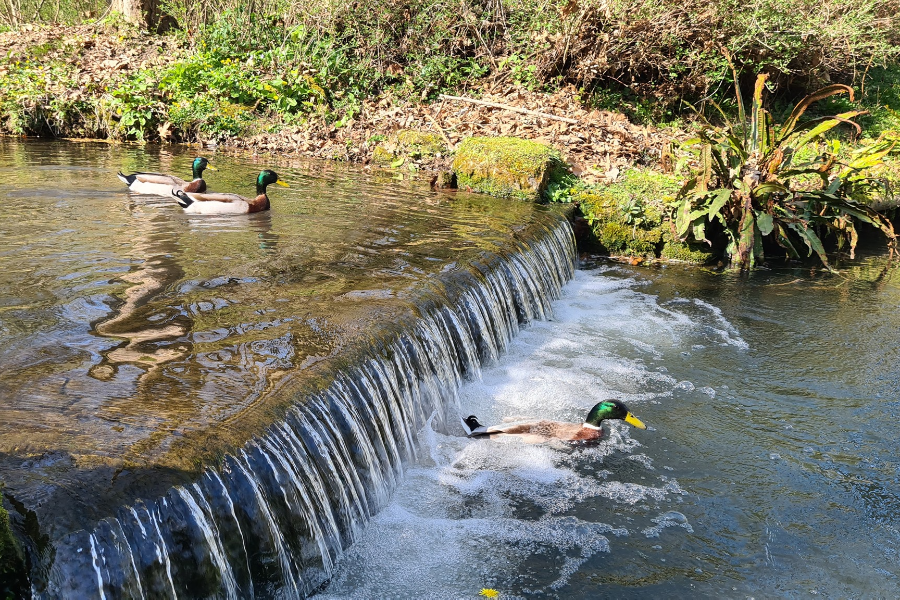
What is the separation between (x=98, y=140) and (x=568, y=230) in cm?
955

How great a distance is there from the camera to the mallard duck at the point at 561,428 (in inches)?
199

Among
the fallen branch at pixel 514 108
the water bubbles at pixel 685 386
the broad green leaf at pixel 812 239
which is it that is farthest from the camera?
the fallen branch at pixel 514 108

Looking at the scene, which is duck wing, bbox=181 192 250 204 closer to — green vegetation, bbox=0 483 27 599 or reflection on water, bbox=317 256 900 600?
reflection on water, bbox=317 256 900 600

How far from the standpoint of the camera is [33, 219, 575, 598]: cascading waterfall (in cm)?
269

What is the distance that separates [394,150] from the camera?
13.2m

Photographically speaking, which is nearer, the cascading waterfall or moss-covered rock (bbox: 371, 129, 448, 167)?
the cascading waterfall

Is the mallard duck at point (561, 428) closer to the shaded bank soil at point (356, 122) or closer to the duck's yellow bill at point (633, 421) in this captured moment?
the duck's yellow bill at point (633, 421)

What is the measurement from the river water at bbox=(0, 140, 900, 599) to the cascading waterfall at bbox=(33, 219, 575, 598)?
0.07 meters

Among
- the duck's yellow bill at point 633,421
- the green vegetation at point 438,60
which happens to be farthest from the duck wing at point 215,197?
the green vegetation at point 438,60

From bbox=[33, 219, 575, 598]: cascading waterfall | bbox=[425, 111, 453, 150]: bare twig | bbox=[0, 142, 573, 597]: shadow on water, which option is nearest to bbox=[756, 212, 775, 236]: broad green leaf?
bbox=[0, 142, 573, 597]: shadow on water

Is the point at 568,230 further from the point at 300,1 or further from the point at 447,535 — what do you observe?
the point at 300,1

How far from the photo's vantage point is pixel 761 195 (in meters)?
9.27

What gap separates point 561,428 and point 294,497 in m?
2.15

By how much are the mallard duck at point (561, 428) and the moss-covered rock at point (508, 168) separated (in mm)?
5787
